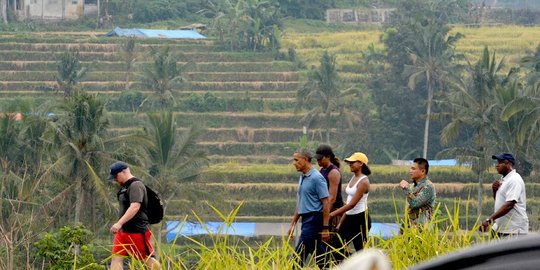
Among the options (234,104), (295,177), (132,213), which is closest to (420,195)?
(132,213)

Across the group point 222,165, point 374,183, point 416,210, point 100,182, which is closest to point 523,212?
point 416,210

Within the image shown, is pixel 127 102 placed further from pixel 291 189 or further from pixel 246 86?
pixel 291 189

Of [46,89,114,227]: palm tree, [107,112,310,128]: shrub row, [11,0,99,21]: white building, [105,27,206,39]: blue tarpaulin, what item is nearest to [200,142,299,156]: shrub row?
[107,112,310,128]: shrub row

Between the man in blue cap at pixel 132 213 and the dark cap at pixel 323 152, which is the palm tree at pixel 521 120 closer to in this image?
the dark cap at pixel 323 152

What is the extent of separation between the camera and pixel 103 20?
7662cm

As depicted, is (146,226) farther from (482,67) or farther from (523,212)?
(482,67)

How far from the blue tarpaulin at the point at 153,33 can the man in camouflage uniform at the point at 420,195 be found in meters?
63.8

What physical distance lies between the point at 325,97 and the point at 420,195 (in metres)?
47.8

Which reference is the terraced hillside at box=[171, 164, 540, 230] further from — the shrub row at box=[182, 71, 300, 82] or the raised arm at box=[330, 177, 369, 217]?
the raised arm at box=[330, 177, 369, 217]

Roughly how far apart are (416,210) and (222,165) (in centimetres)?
4687

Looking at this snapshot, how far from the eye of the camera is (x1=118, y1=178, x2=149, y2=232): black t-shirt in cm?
658

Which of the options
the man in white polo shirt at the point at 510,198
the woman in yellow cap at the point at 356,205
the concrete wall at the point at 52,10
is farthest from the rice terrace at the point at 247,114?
the man in white polo shirt at the point at 510,198

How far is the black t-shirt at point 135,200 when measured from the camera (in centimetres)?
658

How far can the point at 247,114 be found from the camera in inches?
2371
